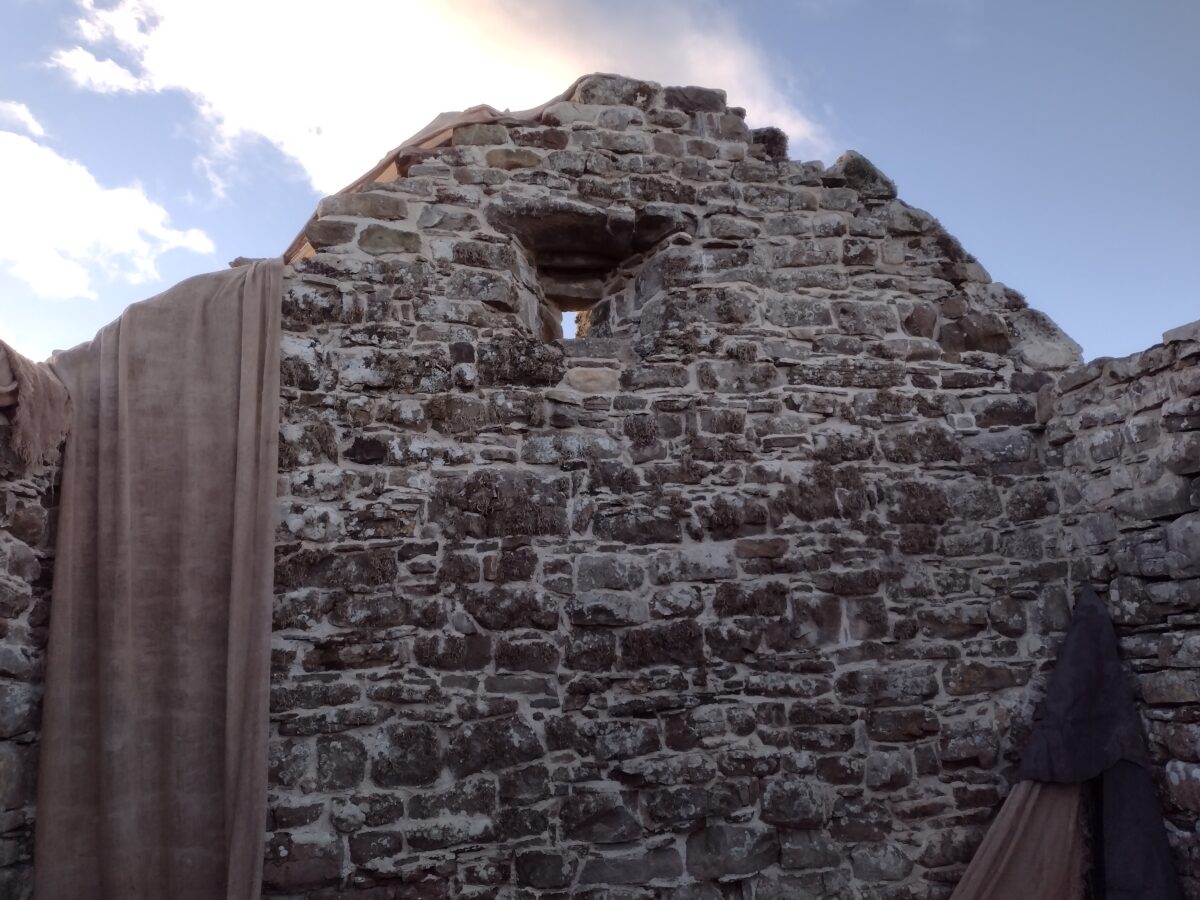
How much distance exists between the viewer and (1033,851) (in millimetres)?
3303

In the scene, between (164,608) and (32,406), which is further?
(164,608)


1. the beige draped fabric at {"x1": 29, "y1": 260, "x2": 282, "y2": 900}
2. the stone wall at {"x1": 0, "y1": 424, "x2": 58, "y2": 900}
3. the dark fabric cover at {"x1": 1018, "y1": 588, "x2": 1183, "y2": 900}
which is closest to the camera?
the stone wall at {"x1": 0, "y1": 424, "x2": 58, "y2": 900}

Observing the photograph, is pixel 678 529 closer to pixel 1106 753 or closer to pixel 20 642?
pixel 1106 753

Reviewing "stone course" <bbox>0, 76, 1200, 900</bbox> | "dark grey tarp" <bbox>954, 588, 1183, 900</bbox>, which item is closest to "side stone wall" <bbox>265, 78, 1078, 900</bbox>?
"stone course" <bbox>0, 76, 1200, 900</bbox>

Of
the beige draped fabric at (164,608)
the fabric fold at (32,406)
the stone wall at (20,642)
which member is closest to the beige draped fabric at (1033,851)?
the beige draped fabric at (164,608)

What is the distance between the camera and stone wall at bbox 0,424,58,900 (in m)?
2.77

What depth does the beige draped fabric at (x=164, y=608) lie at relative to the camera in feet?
9.48

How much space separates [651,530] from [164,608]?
1.81 metres

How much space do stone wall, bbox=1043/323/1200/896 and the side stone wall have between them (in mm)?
211

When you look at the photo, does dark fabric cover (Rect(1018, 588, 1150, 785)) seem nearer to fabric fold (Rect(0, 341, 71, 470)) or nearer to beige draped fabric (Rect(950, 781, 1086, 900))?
beige draped fabric (Rect(950, 781, 1086, 900))

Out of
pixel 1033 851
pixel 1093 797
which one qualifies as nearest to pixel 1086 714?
pixel 1093 797

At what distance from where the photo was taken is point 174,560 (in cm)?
318

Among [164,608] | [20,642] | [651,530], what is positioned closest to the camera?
[20,642]

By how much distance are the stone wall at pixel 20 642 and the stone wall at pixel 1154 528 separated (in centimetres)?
391
